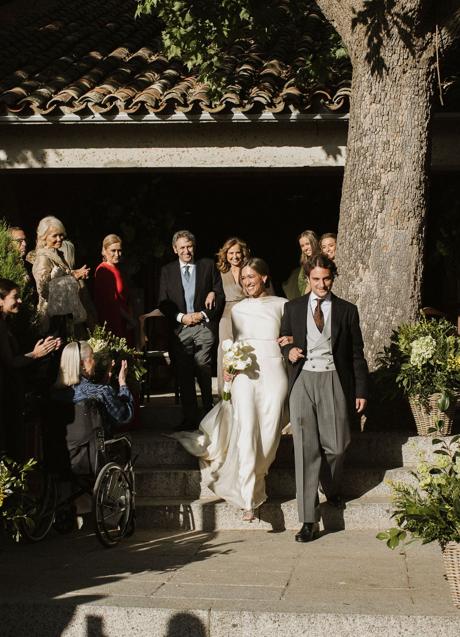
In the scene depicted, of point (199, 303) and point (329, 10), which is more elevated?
point (329, 10)

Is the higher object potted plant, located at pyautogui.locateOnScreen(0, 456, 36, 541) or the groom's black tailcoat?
the groom's black tailcoat

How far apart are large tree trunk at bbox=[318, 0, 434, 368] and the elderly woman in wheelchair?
111 inches

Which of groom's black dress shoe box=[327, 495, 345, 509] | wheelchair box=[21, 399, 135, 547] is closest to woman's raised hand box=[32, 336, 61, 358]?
wheelchair box=[21, 399, 135, 547]

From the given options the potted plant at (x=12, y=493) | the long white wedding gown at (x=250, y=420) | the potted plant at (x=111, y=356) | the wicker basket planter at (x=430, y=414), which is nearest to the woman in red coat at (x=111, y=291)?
the potted plant at (x=111, y=356)

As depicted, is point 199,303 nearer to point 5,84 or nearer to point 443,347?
point 443,347

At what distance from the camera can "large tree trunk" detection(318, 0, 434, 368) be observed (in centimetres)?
1029

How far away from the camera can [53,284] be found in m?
9.69

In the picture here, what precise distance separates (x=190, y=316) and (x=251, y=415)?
6.36 feet

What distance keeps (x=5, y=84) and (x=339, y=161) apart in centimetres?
402

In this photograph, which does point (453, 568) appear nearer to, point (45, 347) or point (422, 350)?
point (422, 350)

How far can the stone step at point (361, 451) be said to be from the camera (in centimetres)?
976

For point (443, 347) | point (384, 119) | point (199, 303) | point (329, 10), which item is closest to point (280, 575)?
point (443, 347)

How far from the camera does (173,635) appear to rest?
6.50m

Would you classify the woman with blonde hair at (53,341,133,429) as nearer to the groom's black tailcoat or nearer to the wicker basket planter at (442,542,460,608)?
the groom's black tailcoat
